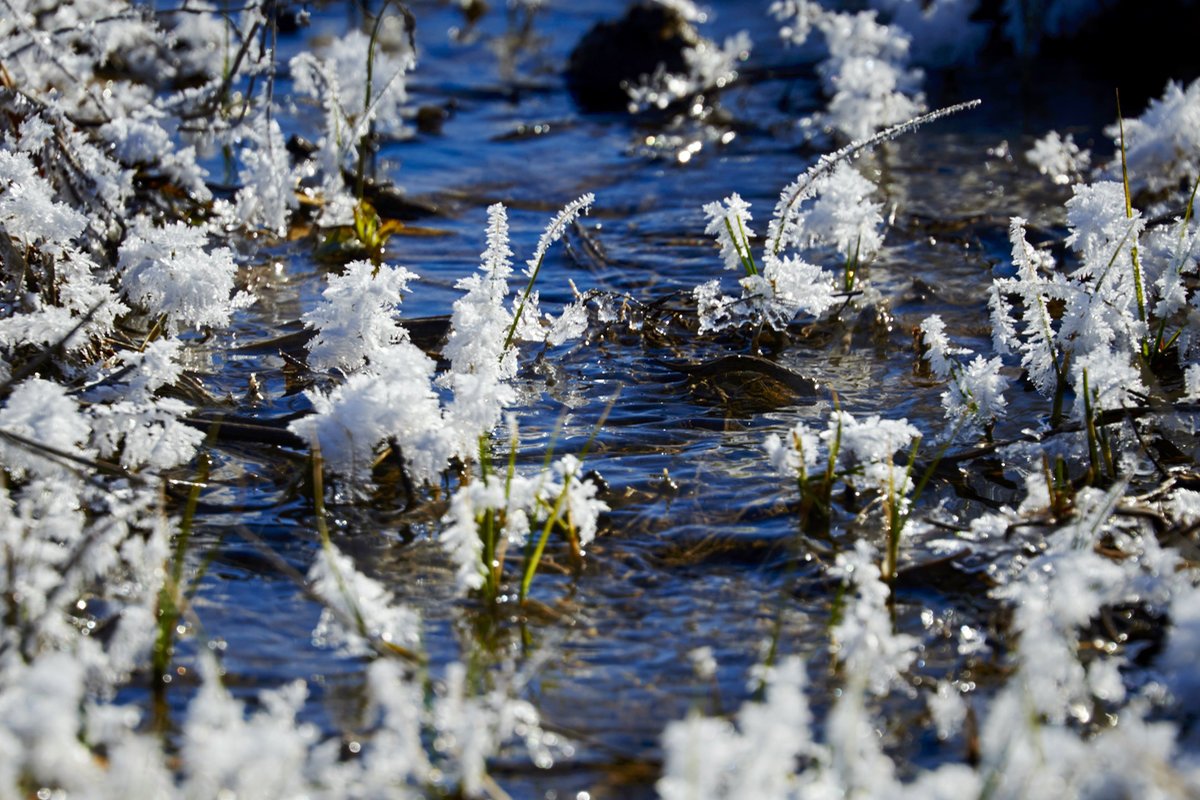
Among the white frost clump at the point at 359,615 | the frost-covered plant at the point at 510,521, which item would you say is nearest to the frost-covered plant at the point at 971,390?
the frost-covered plant at the point at 510,521

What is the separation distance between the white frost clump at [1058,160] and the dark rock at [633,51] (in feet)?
9.99

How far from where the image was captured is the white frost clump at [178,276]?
3887 mm

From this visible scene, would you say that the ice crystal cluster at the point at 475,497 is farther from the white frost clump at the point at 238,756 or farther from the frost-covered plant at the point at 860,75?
the frost-covered plant at the point at 860,75

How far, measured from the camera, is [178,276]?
3885 mm

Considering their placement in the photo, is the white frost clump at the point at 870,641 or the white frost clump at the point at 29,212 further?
the white frost clump at the point at 29,212

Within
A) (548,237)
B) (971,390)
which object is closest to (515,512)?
(548,237)

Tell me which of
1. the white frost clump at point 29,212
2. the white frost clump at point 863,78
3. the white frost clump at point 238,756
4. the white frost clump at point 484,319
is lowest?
the white frost clump at point 238,756

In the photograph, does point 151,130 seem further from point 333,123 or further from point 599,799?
point 599,799

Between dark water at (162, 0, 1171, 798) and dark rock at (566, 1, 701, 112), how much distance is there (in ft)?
3.73

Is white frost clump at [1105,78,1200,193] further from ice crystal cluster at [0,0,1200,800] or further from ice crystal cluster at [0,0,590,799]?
ice crystal cluster at [0,0,590,799]

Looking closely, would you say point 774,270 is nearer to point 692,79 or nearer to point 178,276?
point 178,276

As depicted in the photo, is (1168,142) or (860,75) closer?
(1168,142)

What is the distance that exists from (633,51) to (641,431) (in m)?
5.65

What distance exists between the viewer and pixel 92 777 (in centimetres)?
187
